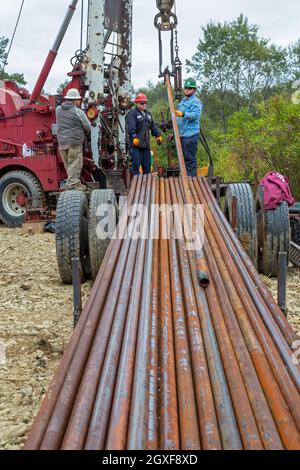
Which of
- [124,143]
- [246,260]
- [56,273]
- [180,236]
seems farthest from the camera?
[124,143]

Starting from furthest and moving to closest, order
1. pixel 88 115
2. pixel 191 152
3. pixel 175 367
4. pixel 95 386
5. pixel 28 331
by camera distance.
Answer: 1. pixel 88 115
2. pixel 191 152
3. pixel 28 331
4. pixel 175 367
5. pixel 95 386

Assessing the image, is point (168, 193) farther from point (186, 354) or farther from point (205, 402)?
point (205, 402)

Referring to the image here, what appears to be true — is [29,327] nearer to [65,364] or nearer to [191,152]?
[65,364]

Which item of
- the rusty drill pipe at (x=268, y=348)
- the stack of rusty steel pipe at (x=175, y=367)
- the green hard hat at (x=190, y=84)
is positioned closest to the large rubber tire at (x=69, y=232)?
the stack of rusty steel pipe at (x=175, y=367)

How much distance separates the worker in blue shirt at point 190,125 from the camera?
7574 mm

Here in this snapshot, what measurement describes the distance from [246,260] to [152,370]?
1.64 meters

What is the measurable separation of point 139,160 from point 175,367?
562 cm

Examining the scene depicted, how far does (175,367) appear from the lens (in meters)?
2.55

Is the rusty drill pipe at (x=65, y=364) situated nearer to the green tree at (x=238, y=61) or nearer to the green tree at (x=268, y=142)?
the green tree at (x=268, y=142)

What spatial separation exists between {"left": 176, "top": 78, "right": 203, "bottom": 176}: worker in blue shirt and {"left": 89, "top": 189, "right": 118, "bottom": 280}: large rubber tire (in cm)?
212

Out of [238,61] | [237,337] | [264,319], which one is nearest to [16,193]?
[264,319]

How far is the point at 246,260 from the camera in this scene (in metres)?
3.90

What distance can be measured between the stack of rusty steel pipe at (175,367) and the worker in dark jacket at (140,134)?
4.10 metres
